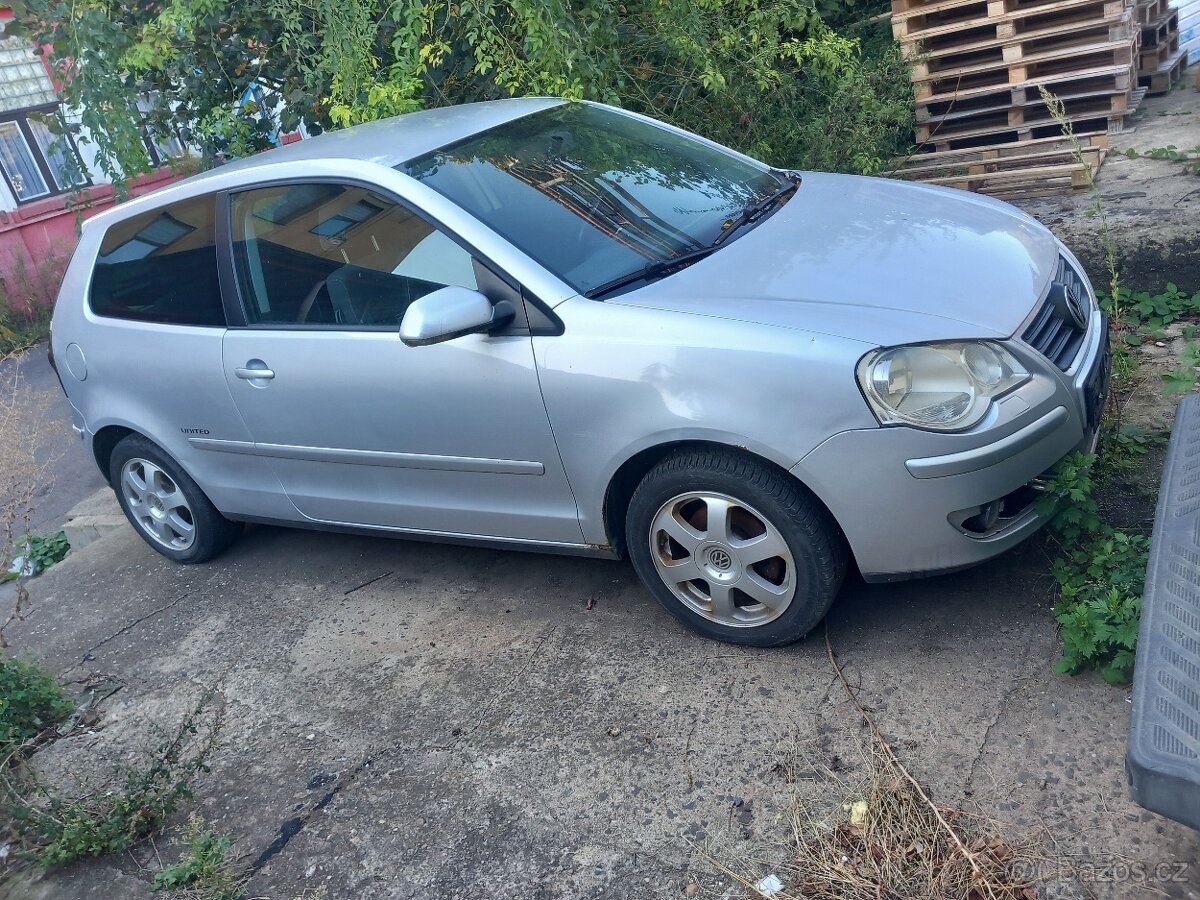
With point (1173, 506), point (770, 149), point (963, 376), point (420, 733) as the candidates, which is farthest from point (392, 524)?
point (770, 149)

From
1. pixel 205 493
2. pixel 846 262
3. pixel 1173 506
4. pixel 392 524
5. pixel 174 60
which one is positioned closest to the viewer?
pixel 1173 506

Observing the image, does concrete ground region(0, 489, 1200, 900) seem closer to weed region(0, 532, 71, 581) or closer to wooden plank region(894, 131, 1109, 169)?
weed region(0, 532, 71, 581)

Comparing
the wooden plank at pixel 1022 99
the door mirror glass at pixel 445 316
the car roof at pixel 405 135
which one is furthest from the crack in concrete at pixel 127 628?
the wooden plank at pixel 1022 99

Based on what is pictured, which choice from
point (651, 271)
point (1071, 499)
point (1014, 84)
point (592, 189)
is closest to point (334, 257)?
point (592, 189)

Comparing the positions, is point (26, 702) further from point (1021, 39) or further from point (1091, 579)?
point (1021, 39)

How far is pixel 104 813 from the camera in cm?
321

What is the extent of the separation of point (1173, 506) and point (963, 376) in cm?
65

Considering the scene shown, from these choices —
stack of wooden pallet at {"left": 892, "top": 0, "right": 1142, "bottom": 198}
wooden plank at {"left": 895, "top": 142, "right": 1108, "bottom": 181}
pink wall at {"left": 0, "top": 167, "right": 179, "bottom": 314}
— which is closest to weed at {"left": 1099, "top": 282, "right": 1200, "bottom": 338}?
stack of wooden pallet at {"left": 892, "top": 0, "right": 1142, "bottom": 198}

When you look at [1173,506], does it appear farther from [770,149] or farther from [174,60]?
[174,60]

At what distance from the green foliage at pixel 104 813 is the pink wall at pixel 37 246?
10171mm

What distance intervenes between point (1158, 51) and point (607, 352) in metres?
6.66

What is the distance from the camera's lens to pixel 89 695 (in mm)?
4145

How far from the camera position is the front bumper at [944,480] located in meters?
2.92

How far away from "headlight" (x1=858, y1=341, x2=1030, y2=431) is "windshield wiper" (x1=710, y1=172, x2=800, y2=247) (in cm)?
92
